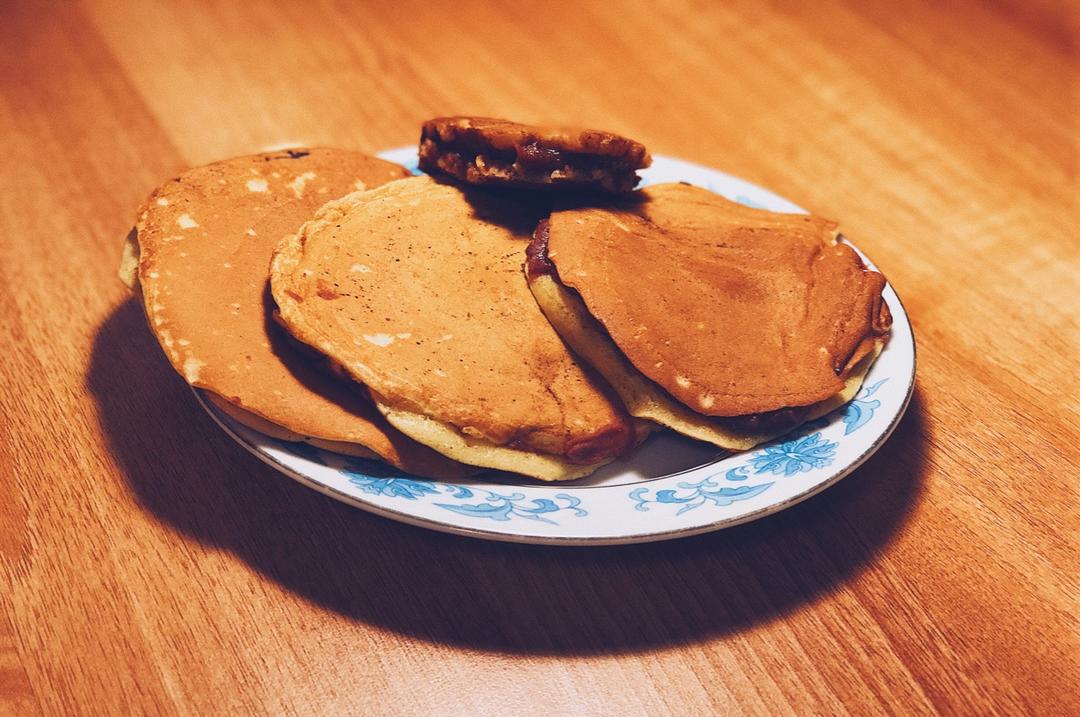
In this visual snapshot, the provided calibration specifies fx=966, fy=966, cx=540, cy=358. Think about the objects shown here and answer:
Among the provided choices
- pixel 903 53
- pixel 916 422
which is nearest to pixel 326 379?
pixel 916 422

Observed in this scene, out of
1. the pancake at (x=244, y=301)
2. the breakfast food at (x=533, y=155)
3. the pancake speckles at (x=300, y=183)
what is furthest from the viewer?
the pancake speckles at (x=300, y=183)

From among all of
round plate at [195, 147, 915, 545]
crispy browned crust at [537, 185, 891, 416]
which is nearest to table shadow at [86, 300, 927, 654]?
round plate at [195, 147, 915, 545]

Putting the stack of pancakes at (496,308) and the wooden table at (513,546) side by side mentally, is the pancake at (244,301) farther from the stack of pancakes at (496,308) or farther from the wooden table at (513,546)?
the wooden table at (513,546)

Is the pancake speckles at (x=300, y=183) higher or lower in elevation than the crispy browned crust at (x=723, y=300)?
lower

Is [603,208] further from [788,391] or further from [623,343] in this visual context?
[788,391]

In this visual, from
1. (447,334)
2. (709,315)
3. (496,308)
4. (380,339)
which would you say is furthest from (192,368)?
(709,315)

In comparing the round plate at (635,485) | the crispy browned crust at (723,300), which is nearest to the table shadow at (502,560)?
the round plate at (635,485)
